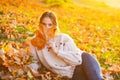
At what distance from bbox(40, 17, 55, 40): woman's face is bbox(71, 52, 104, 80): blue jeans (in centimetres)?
69

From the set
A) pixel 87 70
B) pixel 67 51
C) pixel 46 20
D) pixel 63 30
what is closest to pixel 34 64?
pixel 67 51

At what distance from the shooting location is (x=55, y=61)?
6.95m

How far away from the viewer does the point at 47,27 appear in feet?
22.4

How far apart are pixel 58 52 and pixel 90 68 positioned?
1.96ft

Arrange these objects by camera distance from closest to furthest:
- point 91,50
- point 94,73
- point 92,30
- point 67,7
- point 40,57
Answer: point 94,73 < point 40,57 < point 91,50 < point 92,30 < point 67,7

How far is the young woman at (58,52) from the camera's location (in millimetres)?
6828

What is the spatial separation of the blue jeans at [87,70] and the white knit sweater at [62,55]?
0.26ft

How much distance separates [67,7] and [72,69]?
47.0 feet

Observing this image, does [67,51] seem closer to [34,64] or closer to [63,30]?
[34,64]

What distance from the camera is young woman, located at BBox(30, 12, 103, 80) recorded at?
6.83m

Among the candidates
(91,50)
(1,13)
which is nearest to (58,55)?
(91,50)

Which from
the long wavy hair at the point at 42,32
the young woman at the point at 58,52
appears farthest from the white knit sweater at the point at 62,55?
the long wavy hair at the point at 42,32

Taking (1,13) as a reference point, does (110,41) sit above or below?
below

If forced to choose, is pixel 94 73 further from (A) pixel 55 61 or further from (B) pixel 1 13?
(B) pixel 1 13
